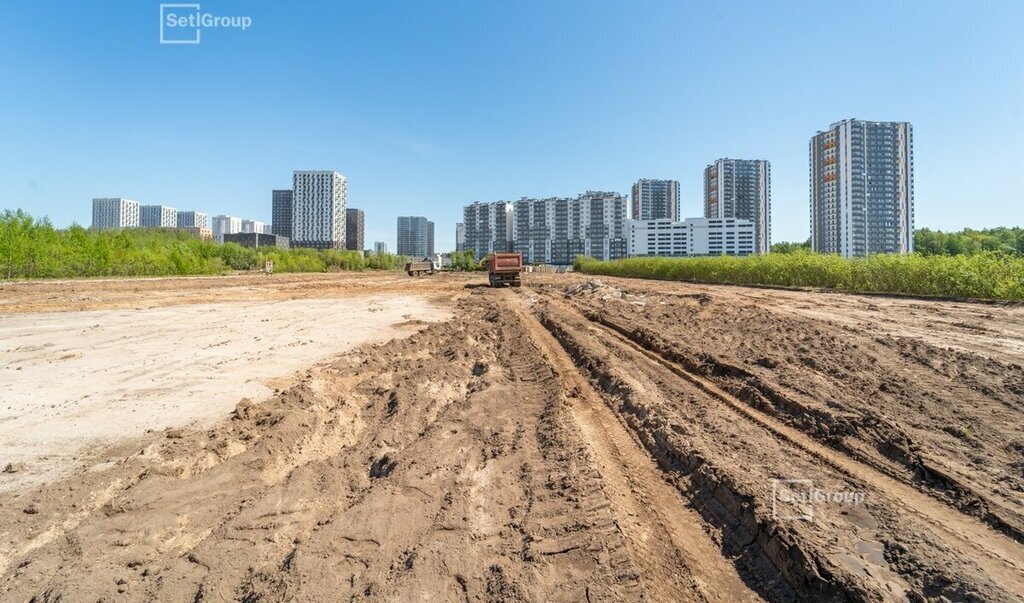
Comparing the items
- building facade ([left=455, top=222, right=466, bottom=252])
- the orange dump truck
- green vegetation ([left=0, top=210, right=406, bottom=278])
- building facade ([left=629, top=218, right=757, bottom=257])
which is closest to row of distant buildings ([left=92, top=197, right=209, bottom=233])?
building facade ([left=455, top=222, right=466, bottom=252])

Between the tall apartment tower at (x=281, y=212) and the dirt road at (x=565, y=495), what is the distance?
149495mm

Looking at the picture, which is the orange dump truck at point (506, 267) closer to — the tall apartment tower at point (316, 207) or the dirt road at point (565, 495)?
the dirt road at point (565, 495)

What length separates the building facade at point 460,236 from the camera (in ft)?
497

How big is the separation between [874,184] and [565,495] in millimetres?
93974

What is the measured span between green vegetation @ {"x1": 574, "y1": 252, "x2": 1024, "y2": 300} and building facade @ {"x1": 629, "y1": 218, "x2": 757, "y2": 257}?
67549 millimetres

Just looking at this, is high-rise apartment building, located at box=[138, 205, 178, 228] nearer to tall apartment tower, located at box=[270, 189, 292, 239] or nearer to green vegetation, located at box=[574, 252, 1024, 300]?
tall apartment tower, located at box=[270, 189, 292, 239]

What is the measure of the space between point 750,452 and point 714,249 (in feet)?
356

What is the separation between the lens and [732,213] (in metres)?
121

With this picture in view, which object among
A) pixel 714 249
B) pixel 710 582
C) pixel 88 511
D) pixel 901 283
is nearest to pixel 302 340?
pixel 88 511

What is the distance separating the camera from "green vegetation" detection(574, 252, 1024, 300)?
17719mm

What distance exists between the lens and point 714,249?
10369cm

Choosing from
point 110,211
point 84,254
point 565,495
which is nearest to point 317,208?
point 110,211

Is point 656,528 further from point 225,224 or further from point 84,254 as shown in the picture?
point 225,224

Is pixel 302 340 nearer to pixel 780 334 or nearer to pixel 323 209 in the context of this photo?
pixel 780 334
